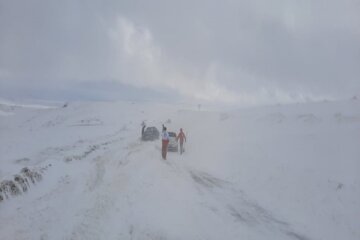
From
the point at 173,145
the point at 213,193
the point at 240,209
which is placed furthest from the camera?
the point at 173,145

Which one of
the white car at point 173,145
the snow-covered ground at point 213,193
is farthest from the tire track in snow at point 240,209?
the white car at point 173,145

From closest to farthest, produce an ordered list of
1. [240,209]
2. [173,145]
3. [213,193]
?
1. [240,209]
2. [213,193]
3. [173,145]

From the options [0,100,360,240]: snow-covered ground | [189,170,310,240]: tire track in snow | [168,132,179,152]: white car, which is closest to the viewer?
[0,100,360,240]: snow-covered ground

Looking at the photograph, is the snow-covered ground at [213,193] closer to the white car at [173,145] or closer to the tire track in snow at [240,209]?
the tire track in snow at [240,209]

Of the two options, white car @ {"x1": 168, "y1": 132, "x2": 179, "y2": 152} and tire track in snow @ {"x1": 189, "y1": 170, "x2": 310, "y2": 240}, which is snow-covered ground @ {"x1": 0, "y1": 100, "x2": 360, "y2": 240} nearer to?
tire track in snow @ {"x1": 189, "y1": 170, "x2": 310, "y2": 240}

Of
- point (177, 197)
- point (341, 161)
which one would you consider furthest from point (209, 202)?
point (341, 161)

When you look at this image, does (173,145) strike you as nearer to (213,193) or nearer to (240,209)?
(213,193)

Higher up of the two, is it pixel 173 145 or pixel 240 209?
pixel 173 145

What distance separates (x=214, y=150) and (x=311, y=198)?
1118 cm

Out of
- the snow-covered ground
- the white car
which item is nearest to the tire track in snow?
the snow-covered ground

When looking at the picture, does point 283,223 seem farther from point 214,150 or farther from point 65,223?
point 214,150

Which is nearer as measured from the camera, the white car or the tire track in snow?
the tire track in snow

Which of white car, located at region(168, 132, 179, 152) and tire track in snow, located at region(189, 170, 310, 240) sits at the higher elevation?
white car, located at region(168, 132, 179, 152)

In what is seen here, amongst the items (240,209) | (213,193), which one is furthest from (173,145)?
(240,209)
